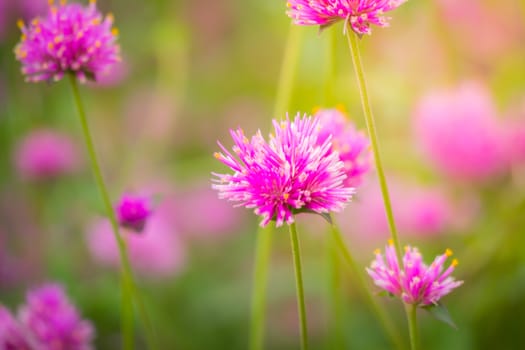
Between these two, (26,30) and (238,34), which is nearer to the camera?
(26,30)

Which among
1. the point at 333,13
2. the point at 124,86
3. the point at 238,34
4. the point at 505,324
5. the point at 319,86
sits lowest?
the point at 505,324

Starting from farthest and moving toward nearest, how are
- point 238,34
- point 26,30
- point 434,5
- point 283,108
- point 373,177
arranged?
point 238,34
point 373,177
point 434,5
point 283,108
point 26,30

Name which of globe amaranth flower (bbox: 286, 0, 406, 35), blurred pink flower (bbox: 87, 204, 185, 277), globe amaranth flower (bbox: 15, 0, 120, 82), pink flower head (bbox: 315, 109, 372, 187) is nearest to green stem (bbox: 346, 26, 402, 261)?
globe amaranth flower (bbox: 286, 0, 406, 35)

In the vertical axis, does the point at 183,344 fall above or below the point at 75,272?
below

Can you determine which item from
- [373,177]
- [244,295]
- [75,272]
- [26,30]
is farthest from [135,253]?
[26,30]

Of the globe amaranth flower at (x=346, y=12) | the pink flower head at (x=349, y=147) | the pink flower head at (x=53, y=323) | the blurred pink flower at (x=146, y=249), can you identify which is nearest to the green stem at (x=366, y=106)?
the globe amaranth flower at (x=346, y=12)

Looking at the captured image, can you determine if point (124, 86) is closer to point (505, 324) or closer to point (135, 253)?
point (135, 253)

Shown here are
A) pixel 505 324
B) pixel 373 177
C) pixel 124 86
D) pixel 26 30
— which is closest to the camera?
pixel 26 30
